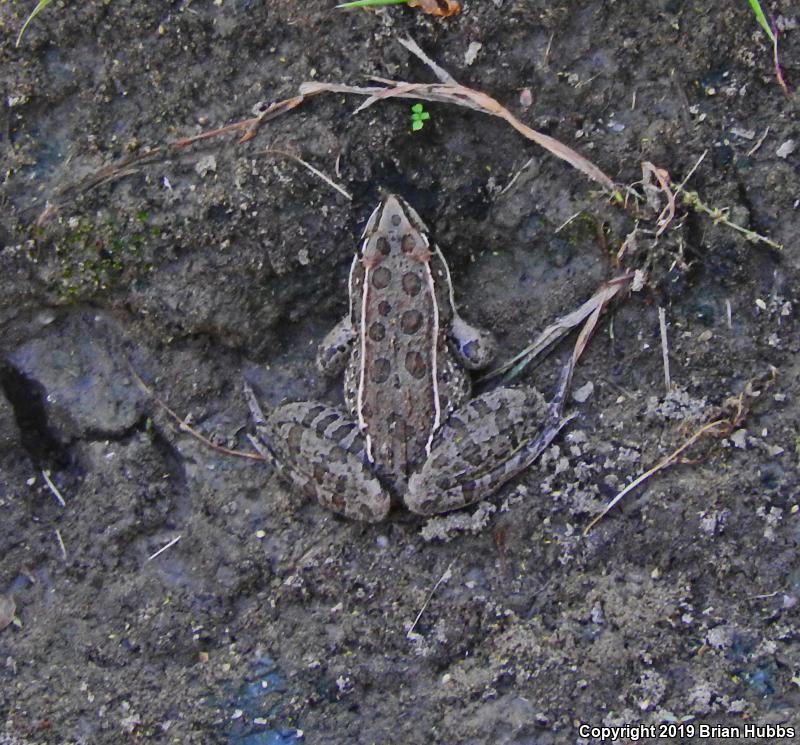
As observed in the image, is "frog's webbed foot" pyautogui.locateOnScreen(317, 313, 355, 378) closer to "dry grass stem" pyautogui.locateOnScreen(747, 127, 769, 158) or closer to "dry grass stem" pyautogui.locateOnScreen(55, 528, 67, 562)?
"dry grass stem" pyautogui.locateOnScreen(55, 528, 67, 562)

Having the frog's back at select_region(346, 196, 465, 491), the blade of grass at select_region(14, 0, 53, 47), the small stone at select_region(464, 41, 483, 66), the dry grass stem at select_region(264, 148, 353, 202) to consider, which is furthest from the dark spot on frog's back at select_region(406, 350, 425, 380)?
the blade of grass at select_region(14, 0, 53, 47)

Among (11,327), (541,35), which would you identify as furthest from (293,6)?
(11,327)

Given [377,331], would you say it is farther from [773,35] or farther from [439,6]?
[773,35]

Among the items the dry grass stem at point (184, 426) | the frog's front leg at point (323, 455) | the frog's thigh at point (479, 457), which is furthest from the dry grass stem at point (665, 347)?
the dry grass stem at point (184, 426)

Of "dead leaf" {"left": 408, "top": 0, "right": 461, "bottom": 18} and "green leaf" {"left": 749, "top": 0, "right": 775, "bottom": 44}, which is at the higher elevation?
"dead leaf" {"left": 408, "top": 0, "right": 461, "bottom": 18}

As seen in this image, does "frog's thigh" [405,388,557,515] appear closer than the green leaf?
No

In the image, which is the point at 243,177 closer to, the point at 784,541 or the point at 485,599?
the point at 485,599

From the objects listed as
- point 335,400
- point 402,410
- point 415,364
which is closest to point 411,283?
point 415,364
